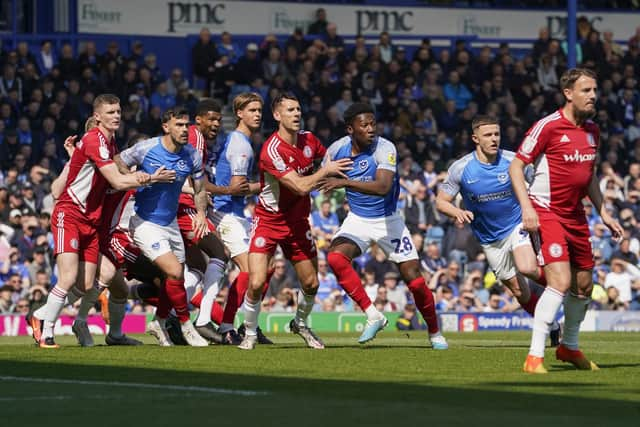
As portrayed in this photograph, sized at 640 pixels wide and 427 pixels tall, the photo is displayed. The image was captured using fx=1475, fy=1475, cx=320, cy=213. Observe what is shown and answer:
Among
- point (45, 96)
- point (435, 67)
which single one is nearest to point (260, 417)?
point (45, 96)

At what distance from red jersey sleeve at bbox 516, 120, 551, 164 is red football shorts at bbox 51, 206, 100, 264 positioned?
5031mm

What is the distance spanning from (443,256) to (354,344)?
33.3 feet

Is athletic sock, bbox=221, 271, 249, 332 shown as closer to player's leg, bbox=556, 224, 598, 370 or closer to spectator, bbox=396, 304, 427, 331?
player's leg, bbox=556, 224, 598, 370

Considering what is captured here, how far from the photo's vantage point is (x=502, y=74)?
32.4m

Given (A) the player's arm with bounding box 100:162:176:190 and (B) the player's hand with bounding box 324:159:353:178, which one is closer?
(B) the player's hand with bounding box 324:159:353:178

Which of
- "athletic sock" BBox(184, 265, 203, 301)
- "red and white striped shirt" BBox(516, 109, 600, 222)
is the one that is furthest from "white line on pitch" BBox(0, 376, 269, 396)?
"athletic sock" BBox(184, 265, 203, 301)

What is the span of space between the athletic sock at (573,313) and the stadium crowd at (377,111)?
11.1 m

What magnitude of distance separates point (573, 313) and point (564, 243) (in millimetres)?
866

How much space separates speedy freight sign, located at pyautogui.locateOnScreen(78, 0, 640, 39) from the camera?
1248 inches

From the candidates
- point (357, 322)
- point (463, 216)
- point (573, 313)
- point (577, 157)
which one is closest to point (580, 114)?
point (577, 157)

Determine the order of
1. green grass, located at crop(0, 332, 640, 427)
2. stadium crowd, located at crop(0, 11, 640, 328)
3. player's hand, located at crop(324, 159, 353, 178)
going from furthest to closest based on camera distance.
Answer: stadium crowd, located at crop(0, 11, 640, 328) < player's hand, located at crop(324, 159, 353, 178) < green grass, located at crop(0, 332, 640, 427)

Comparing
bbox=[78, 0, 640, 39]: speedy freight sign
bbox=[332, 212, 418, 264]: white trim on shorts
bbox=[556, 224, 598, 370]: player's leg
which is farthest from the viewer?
bbox=[78, 0, 640, 39]: speedy freight sign

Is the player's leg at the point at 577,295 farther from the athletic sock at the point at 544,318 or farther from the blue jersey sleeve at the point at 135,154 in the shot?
the blue jersey sleeve at the point at 135,154

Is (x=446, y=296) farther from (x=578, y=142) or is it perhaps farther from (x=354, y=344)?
(x=578, y=142)
